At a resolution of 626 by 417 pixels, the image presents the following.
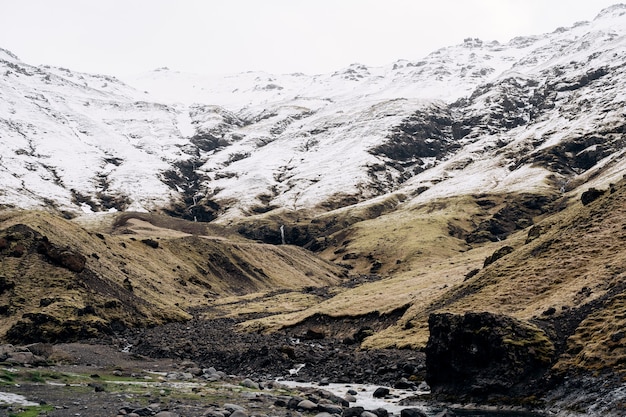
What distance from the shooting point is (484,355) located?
29.8 meters

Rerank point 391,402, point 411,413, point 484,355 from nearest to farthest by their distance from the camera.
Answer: point 411,413, point 484,355, point 391,402

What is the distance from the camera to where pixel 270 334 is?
66562mm

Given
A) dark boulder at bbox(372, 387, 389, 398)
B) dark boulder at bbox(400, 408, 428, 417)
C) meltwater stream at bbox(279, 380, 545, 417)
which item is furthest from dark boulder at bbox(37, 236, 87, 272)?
dark boulder at bbox(400, 408, 428, 417)

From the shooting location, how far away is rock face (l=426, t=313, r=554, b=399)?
92.3 ft

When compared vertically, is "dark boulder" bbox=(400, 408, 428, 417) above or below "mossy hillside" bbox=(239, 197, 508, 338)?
above

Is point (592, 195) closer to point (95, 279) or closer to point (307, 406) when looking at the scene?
point (307, 406)

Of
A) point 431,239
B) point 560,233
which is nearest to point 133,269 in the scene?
point 560,233

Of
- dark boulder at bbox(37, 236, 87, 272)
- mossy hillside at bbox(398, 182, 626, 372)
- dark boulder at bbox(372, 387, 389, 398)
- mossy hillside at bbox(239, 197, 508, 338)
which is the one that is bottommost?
mossy hillside at bbox(239, 197, 508, 338)

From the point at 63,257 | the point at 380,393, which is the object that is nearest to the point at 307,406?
the point at 380,393

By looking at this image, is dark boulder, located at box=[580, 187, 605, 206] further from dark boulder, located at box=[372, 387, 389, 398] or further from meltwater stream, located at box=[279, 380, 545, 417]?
dark boulder, located at box=[372, 387, 389, 398]

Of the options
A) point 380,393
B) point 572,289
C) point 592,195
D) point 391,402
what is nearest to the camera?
point 391,402

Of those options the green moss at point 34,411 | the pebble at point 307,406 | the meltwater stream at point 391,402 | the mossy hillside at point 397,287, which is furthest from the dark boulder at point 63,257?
the pebble at point 307,406

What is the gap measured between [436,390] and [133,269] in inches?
2946

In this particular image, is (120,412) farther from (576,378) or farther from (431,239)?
(431,239)
